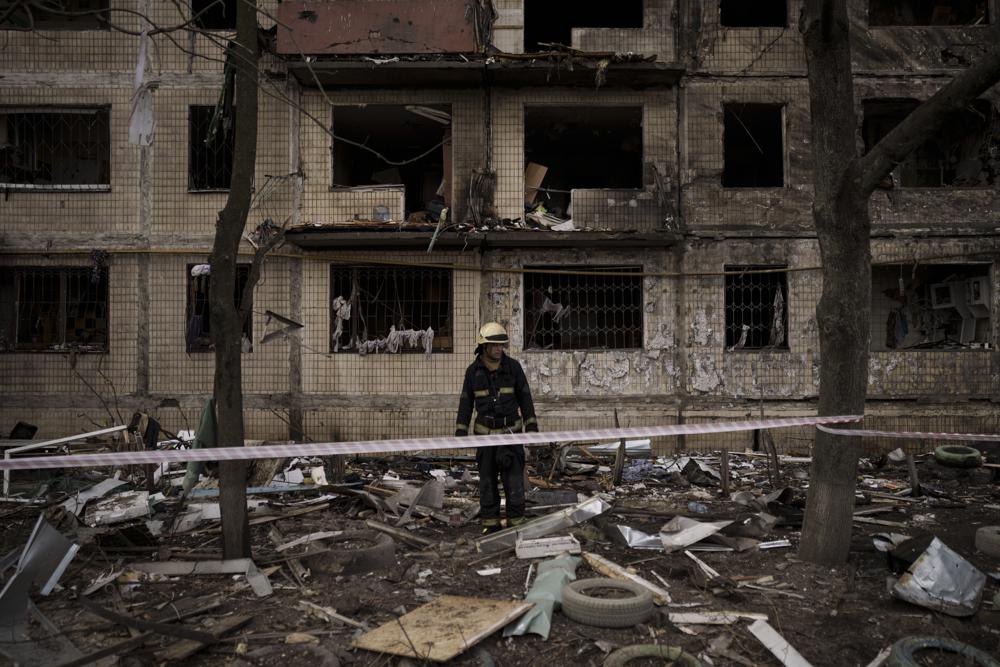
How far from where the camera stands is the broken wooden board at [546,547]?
5.96 metres

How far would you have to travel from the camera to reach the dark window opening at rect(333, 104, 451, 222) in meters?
12.5

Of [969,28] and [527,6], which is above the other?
[527,6]

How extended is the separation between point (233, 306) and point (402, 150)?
10.5 meters

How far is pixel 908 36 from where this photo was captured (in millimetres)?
12422

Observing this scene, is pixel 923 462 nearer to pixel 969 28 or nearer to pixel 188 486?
pixel 969 28

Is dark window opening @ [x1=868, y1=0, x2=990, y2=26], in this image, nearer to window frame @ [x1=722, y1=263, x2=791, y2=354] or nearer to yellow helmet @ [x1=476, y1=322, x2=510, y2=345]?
window frame @ [x1=722, y1=263, x2=791, y2=354]

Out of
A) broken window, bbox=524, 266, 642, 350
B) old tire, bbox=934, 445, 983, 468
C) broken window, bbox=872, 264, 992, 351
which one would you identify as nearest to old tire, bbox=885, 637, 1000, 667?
old tire, bbox=934, 445, 983, 468

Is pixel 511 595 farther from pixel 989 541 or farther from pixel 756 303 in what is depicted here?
pixel 756 303

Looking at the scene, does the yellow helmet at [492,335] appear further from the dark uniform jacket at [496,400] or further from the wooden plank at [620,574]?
the wooden plank at [620,574]

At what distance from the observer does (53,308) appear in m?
12.7

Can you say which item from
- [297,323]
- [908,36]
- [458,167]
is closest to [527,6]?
[458,167]

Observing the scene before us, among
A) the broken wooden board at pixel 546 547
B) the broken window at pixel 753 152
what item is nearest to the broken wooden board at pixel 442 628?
the broken wooden board at pixel 546 547

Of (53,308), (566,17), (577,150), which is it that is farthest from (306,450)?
(566,17)

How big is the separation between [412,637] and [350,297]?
890cm
